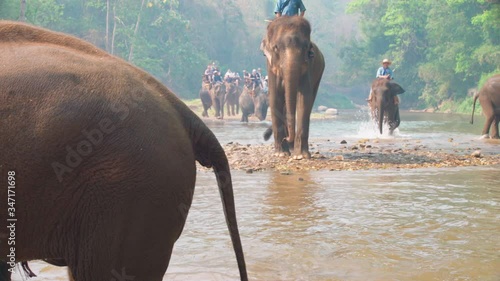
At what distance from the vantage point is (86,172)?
91.9 inches

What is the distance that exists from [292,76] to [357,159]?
154cm

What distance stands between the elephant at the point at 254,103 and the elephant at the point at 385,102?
8409 millimetres

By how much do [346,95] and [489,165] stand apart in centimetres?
5162

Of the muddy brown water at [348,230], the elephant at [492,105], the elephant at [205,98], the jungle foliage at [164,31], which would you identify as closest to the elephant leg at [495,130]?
the elephant at [492,105]

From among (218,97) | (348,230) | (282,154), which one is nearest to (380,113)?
(282,154)

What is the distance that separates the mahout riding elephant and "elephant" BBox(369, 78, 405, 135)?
449 inches

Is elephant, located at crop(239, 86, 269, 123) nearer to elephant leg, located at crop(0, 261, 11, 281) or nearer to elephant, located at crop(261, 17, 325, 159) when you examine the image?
elephant, located at crop(261, 17, 325, 159)

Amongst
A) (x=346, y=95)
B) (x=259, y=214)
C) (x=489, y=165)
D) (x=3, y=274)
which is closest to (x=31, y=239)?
(x=3, y=274)

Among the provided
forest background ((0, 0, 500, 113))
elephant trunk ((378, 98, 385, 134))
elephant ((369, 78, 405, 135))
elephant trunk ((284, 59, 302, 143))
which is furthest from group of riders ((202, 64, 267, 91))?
elephant trunk ((284, 59, 302, 143))

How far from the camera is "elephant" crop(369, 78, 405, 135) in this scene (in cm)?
1603

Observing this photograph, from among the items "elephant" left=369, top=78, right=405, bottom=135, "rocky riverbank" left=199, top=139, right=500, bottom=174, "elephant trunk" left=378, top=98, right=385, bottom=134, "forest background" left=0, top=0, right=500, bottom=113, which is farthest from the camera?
"forest background" left=0, top=0, right=500, bottom=113

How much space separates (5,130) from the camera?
2.29 meters

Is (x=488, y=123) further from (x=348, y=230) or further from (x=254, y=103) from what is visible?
(x=348, y=230)

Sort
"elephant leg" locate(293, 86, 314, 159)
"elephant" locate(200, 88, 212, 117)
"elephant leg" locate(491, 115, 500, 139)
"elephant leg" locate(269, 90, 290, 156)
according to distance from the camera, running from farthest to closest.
→ "elephant" locate(200, 88, 212, 117) → "elephant leg" locate(491, 115, 500, 139) → "elephant leg" locate(269, 90, 290, 156) → "elephant leg" locate(293, 86, 314, 159)
